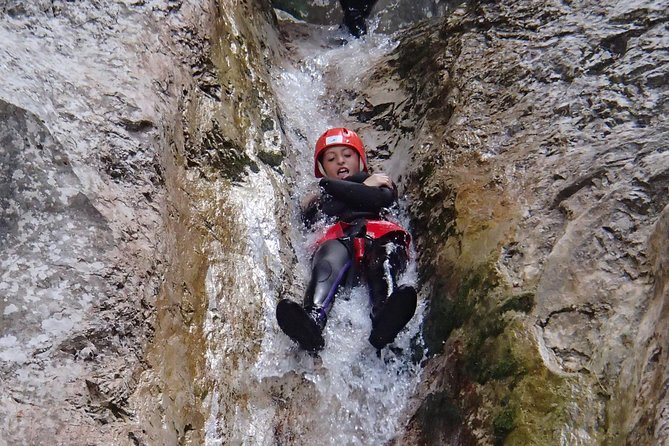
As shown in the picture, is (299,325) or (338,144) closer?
(299,325)

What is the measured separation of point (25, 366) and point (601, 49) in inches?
→ 172

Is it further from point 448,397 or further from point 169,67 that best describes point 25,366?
point 169,67

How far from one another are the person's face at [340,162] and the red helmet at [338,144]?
4 centimetres

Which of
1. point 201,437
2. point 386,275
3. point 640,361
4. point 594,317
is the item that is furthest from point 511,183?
point 201,437

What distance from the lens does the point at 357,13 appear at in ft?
28.3

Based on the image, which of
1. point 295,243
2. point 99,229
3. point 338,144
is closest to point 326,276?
point 295,243

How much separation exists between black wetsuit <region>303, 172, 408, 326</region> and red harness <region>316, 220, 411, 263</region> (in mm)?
21

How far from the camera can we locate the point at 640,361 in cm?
257

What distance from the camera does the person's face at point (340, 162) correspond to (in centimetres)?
550

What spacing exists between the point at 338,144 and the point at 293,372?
2.46m

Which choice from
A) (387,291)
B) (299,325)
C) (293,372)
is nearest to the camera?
(299,325)

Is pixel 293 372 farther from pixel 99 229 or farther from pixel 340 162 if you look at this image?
pixel 340 162

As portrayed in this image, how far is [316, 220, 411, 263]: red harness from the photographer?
4613 millimetres

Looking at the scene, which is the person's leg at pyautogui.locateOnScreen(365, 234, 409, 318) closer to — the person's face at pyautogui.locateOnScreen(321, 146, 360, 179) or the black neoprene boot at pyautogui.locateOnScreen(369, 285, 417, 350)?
the black neoprene boot at pyautogui.locateOnScreen(369, 285, 417, 350)
